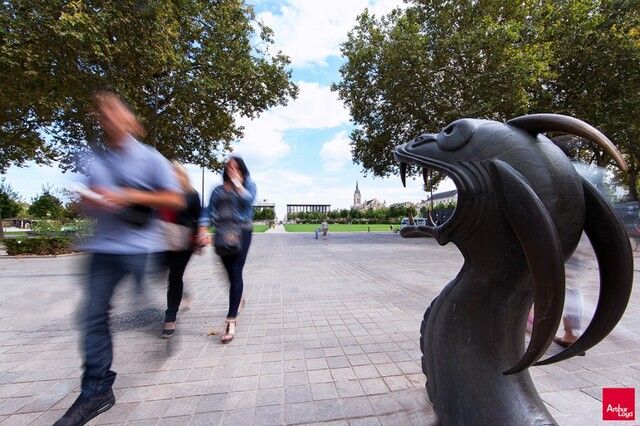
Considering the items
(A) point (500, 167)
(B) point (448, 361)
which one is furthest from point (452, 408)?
(A) point (500, 167)

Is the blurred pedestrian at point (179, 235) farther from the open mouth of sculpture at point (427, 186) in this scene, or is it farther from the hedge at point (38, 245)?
the hedge at point (38, 245)

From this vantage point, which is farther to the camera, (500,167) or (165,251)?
(165,251)

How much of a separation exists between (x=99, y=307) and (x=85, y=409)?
0.67 metres

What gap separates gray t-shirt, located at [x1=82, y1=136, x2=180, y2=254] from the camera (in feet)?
7.16

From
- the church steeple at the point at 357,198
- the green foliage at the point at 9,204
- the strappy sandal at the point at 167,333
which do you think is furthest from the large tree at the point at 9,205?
the church steeple at the point at 357,198

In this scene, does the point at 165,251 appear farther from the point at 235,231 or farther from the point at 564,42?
the point at 564,42

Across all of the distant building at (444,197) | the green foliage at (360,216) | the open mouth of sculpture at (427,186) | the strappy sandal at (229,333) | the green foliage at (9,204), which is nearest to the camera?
the open mouth of sculpture at (427,186)

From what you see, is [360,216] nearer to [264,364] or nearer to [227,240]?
[227,240]

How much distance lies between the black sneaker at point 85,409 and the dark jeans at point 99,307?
0.05 m

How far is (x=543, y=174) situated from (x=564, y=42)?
21.1 m

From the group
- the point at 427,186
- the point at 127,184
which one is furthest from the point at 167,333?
the point at 427,186

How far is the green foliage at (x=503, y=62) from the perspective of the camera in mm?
16470

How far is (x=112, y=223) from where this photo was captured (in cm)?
219

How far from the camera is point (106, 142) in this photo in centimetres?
242
